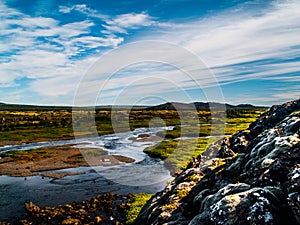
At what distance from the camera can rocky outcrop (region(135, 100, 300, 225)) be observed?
35.7ft

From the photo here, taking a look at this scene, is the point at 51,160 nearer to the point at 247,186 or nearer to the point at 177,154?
the point at 177,154

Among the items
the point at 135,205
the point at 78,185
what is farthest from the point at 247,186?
the point at 78,185

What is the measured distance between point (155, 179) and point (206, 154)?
66.8 feet

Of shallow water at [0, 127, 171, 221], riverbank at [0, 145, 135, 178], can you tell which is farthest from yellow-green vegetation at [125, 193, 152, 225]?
riverbank at [0, 145, 135, 178]

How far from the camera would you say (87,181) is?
45375mm

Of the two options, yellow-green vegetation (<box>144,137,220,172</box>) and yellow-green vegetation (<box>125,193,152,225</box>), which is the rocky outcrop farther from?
yellow-green vegetation (<box>144,137,220,172</box>)

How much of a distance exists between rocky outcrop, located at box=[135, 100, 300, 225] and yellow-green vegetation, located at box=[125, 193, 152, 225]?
5858 mm

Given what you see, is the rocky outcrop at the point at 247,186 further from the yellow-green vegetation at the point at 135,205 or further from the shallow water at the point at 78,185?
the shallow water at the point at 78,185

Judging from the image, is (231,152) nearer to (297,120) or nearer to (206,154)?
(206,154)

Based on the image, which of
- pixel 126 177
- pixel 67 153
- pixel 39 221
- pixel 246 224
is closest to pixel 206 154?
pixel 246 224

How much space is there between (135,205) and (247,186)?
21.2 metres

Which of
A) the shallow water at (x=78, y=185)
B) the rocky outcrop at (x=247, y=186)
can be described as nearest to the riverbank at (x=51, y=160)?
the shallow water at (x=78, y=185)

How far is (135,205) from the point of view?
3206 centimetres

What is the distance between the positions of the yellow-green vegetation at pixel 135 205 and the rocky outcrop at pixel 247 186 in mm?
5858
